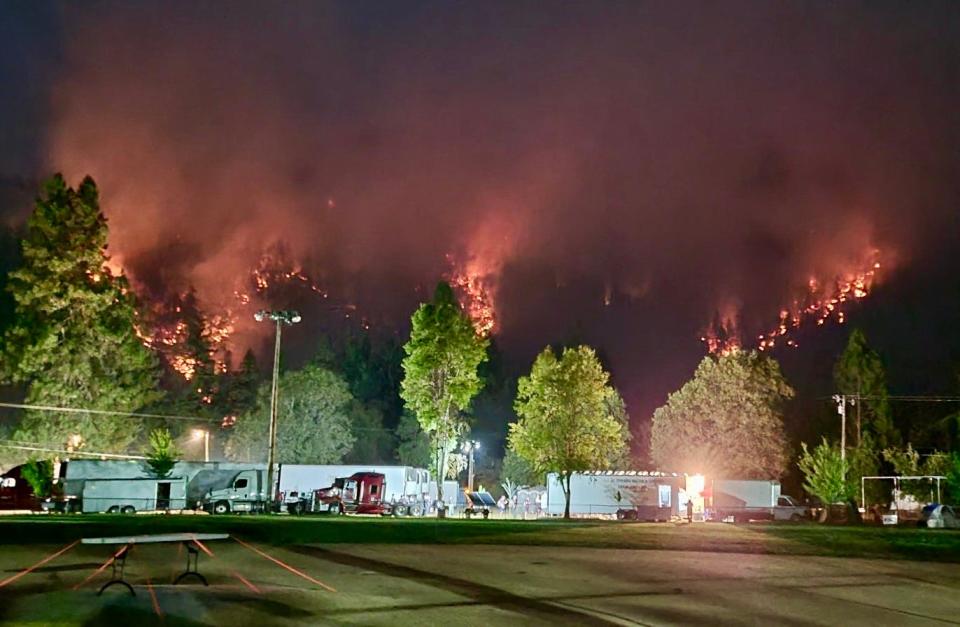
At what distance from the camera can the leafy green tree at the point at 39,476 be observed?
180 ft

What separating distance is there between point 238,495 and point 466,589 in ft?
145

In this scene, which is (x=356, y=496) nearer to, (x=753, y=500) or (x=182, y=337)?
(x=753, y=500)

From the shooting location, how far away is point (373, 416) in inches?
4284

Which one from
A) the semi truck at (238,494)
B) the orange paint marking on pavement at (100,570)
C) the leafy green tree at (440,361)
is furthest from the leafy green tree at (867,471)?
the orange paint marking on pavement at (100,570)

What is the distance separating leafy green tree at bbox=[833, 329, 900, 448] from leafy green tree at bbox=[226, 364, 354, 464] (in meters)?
43.4

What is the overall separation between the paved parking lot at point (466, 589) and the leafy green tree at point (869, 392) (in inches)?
2340

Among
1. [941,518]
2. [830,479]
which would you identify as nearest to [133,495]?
[830,479]

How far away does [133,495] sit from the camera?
5431cm

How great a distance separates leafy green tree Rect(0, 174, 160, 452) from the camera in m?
57.4

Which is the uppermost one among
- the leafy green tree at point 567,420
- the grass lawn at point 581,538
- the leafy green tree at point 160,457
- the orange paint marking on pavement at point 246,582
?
the leafy green tree at point 567,420

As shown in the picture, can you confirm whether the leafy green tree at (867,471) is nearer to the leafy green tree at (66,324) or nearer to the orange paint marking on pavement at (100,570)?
the leafy green tree at (66,324)

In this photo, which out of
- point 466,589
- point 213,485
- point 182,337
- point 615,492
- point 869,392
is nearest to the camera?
point 466,589

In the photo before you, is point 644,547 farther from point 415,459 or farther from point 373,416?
point 373,416

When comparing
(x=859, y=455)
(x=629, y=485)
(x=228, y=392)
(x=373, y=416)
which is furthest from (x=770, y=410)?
(x=228, y=392)
